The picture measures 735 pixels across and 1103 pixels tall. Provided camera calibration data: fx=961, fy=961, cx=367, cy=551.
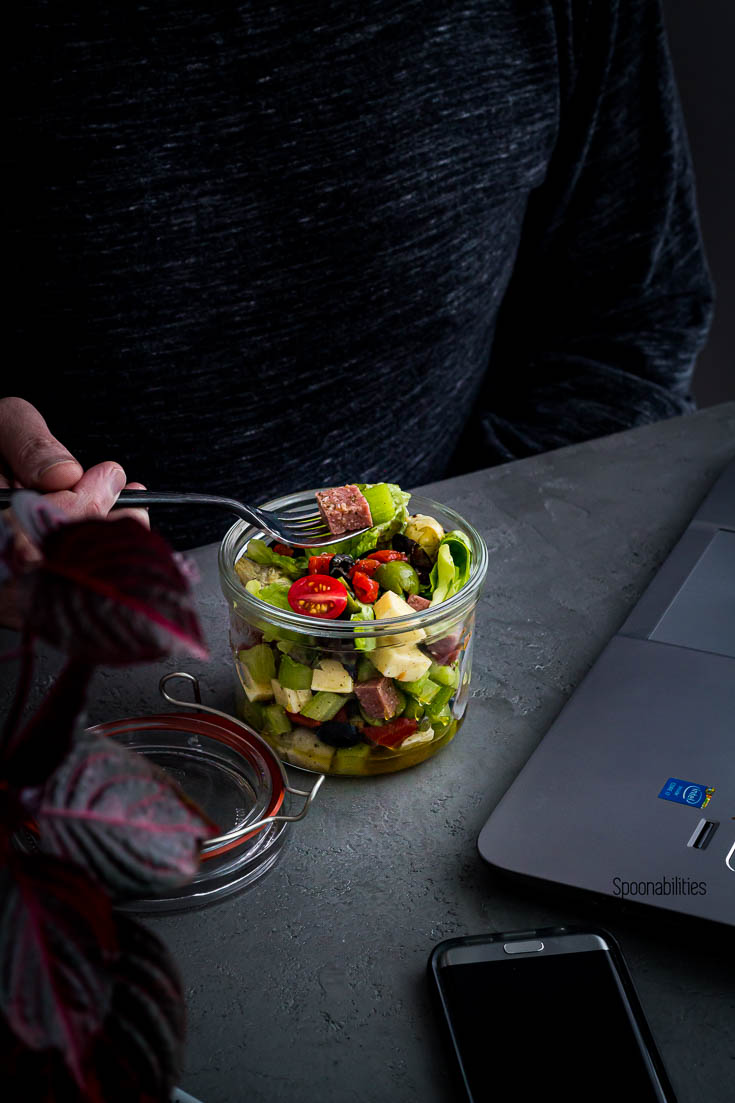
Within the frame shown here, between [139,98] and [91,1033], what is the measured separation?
0.99 m

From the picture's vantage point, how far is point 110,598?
26 cm

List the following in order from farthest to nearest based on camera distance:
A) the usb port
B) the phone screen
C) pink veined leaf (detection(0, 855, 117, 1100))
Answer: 1. the usb port
2. the phone screen
3. pink veined leaf (detection(0, 855, 117, 1100))

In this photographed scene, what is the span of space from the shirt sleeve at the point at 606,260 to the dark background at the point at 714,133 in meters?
0.77

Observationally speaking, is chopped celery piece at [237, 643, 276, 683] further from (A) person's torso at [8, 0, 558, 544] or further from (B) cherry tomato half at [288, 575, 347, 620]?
(A) person's torso at [8, 0, 558, 544]

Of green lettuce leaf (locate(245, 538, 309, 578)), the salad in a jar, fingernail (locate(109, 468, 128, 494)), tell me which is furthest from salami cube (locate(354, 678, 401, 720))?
fingernail (locate(109, 468, 128, 494))

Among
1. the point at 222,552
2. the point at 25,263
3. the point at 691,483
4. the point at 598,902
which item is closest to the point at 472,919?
the point at 598,902

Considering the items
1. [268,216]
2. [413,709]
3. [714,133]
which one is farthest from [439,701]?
[714,133]

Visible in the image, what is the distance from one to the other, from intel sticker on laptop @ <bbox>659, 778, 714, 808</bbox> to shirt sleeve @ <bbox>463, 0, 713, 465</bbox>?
82cm

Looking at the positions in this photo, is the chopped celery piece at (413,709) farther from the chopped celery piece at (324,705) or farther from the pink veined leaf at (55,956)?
the pink veined leaf at (55,956)

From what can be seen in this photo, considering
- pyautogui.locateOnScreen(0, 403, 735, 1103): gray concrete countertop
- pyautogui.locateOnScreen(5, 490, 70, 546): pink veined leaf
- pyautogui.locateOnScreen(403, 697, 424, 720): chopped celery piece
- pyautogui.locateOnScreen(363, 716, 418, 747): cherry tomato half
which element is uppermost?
pyautogui.locateOnScreen(5, 490, 70, 546): pink veined leaf

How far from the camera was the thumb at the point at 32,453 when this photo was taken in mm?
730

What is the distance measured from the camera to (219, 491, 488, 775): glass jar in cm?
62

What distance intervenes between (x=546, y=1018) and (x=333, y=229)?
3.05 ft

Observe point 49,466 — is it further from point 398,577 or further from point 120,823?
point 120,823
